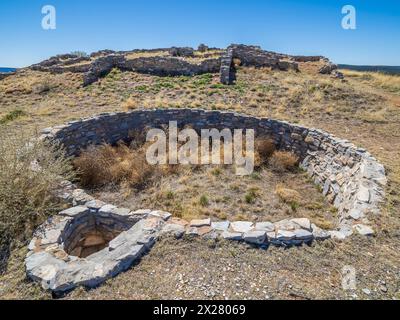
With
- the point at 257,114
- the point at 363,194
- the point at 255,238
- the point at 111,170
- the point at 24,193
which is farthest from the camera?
the point at 257,114

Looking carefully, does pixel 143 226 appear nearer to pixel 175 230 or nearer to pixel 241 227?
pixel 175 230

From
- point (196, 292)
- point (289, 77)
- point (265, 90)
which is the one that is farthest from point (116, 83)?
point (196, 292)

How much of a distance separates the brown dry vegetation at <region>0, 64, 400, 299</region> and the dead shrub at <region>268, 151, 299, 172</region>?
19.2 inches

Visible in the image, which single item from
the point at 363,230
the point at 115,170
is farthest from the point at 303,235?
the point at 115,170

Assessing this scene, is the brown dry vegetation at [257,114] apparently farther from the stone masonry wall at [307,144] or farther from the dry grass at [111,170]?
the dry grass at [111,170]

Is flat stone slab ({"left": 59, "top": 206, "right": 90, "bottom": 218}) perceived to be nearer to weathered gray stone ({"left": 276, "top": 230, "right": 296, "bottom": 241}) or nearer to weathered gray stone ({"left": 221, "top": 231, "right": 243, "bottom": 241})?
weathered gray stone ({"left": 221, "top": 231, "right": 243, "bottom": 241})

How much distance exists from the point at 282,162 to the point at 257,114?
307cm

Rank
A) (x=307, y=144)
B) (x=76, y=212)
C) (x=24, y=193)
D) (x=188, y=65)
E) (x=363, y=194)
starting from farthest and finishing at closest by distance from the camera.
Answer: (x=188, y=65) < (x=307, y=144) < (x=363, y=194) < (x=76, y=212) < (x=24, y=193)

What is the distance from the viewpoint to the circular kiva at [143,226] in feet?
11.0

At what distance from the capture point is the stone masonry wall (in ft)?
17.2

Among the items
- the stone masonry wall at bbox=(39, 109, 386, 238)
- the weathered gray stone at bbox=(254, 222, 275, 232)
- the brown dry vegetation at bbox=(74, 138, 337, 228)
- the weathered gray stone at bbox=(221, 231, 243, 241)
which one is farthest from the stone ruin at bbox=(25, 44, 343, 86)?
the weathered gray stone at bbox=(221, 231, 243, 241)

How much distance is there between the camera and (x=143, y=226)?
414 cm

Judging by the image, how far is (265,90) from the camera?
42.3ft
